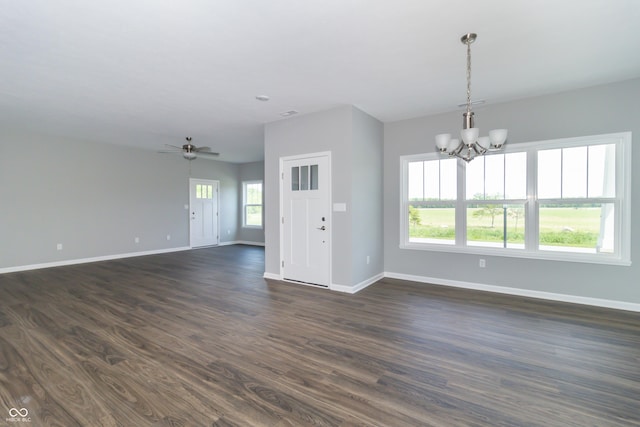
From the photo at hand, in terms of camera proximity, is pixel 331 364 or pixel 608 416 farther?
pixel 331 364

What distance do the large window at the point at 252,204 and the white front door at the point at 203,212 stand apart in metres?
1.00

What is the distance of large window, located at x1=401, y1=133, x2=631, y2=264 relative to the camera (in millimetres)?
3686

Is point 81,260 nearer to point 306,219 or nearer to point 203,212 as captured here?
point 203,212

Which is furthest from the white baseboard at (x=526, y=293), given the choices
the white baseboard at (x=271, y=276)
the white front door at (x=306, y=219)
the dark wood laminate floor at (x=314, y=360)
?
the white baseboard at (x=271, y=276)

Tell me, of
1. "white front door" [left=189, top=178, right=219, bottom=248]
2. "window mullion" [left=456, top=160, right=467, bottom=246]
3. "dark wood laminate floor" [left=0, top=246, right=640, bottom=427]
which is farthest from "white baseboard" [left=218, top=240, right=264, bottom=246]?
"window mullion" [left=456, top=160, right=467, bottom=246]

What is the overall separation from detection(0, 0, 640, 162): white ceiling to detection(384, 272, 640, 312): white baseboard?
2720 millimetres

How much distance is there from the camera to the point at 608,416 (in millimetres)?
1792

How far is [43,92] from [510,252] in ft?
22.1

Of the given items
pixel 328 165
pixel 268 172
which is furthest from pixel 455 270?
pixel 268 172

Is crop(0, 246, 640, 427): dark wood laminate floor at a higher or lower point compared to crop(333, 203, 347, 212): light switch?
lower

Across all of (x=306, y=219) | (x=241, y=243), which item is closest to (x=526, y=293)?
(x=306, y=219)

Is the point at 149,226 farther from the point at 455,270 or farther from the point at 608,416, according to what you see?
the point at 608,416

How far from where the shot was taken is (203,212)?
9.01 meters

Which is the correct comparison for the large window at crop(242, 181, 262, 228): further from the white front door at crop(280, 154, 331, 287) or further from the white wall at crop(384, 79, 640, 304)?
the white wall at crop(384, 79, 640, 304)
